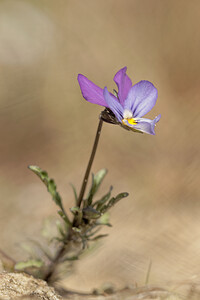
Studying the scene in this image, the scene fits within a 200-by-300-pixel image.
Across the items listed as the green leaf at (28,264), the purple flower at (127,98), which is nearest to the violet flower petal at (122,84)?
the purple flower at (127,98)

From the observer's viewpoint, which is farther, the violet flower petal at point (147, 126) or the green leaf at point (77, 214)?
the green leaf at point (77, 214)

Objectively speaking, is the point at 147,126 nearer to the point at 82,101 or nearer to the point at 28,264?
the point at 28,264

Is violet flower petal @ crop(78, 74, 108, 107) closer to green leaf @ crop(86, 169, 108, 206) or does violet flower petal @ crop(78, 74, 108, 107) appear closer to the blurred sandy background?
green leaf @ crop(86, 169, 108, 206)

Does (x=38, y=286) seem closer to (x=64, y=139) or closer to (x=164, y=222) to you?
(x=164, y=222)

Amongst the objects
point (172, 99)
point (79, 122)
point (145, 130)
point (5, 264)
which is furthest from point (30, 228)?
point (145, 130)

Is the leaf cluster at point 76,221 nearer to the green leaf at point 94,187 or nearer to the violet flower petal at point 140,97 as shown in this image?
the green leaf at point 94,187

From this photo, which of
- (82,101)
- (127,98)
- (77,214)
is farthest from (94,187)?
(82,101)

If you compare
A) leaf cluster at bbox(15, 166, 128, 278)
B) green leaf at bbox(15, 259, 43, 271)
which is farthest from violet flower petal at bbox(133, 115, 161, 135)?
green leaf at bbox(15, 259, 43, 271)

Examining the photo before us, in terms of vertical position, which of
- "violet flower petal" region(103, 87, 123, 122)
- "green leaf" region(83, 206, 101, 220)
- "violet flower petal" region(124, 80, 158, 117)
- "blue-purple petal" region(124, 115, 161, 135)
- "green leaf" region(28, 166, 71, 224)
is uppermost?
"violet flower petal" region(124, 80, 158, 117)
